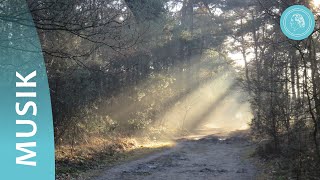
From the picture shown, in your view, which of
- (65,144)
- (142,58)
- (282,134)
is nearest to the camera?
(282,134)

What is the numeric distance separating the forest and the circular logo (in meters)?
0.68

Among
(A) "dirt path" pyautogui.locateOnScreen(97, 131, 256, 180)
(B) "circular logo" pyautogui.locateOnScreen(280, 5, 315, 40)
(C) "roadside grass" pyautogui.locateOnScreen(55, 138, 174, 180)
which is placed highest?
(B) "circular logo" pyautogui.locateOnScreen(280, 5, 315, 40)

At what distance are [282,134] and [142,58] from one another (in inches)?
560

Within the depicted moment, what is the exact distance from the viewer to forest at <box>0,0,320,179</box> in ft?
27.9

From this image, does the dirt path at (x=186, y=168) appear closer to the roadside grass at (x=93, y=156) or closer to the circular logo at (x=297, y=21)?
the roadside grass at (x=93, y=156)

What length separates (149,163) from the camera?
15328 millimetres

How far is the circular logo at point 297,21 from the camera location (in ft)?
23.1

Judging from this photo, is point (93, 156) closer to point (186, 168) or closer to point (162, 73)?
point (186, 168)

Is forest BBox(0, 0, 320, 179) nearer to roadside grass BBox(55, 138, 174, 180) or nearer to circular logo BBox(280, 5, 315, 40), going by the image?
roadside grass BBox(55, 138, 174, 180)

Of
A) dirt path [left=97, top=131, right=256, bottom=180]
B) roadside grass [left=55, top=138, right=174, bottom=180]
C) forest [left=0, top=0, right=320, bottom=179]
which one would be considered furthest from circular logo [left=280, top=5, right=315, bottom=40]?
roadside grass [left=55, top=138, right=174, bottom=180]

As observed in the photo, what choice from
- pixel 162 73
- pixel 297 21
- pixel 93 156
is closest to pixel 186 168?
pixel 93 156

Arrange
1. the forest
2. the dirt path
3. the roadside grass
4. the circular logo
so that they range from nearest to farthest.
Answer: the circular logo < the forest < the dirt path < the roadside grass

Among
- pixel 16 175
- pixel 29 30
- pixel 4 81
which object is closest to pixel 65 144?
pixel 4 81

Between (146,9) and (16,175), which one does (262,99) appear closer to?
(146,9)
